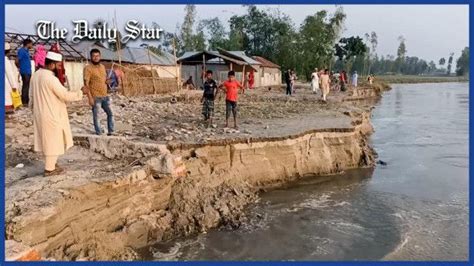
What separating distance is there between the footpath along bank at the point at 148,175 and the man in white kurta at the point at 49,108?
0.53 meters

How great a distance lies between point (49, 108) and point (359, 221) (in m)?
5.54

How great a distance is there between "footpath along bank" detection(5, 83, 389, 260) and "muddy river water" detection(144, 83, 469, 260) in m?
0.41

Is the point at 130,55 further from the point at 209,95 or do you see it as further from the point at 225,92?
the point at 225,92

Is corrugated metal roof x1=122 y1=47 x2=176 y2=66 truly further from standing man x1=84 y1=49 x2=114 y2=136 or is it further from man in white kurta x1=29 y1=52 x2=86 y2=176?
man in white kurta x1=29 y1=52 x2=86 y2=176

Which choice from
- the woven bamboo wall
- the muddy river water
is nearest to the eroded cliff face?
the muddy river water

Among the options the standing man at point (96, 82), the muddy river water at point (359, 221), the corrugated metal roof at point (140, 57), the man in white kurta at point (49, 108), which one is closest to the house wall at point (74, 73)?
the corrugated metal roof at point (140, 57)

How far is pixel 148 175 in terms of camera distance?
7.11 meters

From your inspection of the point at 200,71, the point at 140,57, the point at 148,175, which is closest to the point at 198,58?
the point at 200,71

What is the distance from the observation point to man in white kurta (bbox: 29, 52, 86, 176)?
5711 mm

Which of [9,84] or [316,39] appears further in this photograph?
[316,39]

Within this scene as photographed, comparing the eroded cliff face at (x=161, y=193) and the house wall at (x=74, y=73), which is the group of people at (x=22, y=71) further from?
the house wall at (x=74, y=73)

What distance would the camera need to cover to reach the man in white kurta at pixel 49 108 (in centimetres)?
571

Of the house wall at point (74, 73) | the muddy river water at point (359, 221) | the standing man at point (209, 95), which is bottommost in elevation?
the muddy river water at point (359, 221)

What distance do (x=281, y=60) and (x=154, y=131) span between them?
3938cm
